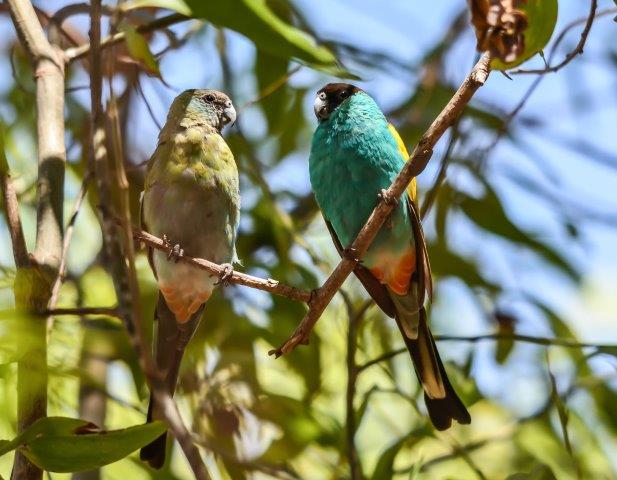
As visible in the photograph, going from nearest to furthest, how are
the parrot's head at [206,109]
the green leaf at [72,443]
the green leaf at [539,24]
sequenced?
the green leaf at [72,443] → the green leaf at [539,24] → the parrot's head at [206,109]

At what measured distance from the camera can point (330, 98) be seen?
10.3 feet

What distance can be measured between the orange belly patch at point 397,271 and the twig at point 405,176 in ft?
2.85

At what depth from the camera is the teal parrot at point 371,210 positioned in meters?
2.81

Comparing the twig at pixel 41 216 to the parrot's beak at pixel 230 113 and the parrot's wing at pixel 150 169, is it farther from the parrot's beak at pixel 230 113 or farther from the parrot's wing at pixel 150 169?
the parrot's beak at pixel 230 113

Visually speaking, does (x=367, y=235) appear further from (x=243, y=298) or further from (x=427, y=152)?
(x=243, y=298)

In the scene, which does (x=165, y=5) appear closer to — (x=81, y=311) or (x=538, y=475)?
(x=81, y=311)

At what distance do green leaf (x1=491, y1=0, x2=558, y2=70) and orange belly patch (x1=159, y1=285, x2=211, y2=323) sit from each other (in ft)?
4.10

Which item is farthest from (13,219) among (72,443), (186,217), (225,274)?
(186,217)

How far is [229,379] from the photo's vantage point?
2684 mm

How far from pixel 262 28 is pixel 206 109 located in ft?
3.33

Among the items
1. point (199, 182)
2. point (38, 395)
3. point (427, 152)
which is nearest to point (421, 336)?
point (199, 182)

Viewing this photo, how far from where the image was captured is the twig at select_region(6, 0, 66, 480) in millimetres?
1689


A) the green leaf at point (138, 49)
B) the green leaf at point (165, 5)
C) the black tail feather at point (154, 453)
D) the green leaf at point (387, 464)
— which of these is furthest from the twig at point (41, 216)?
the green leaf at point (387, 464)

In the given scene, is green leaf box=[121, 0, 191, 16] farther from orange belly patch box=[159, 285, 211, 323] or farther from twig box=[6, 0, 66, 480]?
orange belly patch box=[159, 285, 211, 323]
